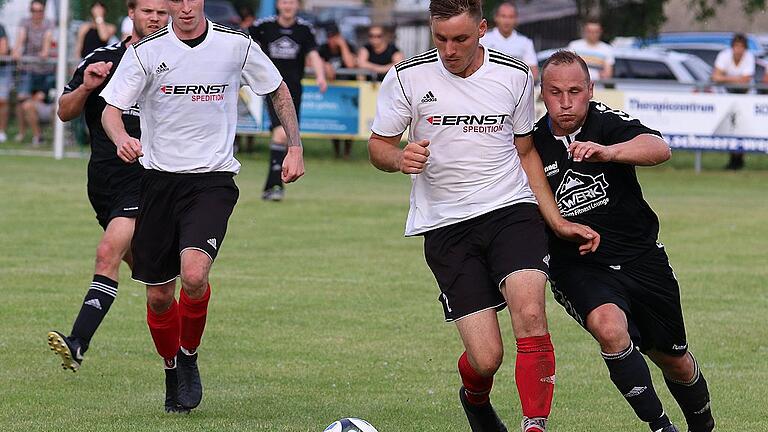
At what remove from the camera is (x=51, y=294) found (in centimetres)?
1062

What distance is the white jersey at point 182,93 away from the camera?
7.18 metres

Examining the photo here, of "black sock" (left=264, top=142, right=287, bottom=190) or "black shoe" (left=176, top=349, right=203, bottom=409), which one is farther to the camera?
"black sock" (left=264, top=142, right=287, bottom=190)

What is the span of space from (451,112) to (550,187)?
59cm

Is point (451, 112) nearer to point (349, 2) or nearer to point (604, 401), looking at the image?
point (604, 401)

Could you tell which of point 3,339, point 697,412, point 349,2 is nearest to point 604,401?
point 697,412

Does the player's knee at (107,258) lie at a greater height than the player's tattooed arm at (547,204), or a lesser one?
lesser

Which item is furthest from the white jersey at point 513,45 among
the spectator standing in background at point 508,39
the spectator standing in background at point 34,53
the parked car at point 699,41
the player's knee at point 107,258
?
the parked car at point 699,41

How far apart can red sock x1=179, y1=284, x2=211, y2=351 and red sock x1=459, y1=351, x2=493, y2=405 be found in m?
1.50

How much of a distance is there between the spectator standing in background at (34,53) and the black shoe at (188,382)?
1631 cm

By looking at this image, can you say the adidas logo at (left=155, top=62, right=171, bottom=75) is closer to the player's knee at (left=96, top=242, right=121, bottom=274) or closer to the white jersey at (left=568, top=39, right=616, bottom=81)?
the player's knee at (left=96, top=242, right=121, bottom=274)

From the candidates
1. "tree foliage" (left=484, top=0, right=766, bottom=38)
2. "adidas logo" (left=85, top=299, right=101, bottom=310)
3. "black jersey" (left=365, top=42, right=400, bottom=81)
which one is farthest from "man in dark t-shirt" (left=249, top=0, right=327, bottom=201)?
"tree foliage" (left=484, top=0, right=766, bottom=38)

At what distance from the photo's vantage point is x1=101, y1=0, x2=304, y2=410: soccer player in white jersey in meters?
7.15

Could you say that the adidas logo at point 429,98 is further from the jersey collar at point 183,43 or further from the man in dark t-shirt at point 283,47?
the man in dark t-shirt at point 283,47


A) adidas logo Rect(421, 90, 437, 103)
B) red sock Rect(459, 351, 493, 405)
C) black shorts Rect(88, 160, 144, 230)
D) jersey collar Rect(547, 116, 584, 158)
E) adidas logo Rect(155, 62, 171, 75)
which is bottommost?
red sock Rect(459, 351, 493, 405)
